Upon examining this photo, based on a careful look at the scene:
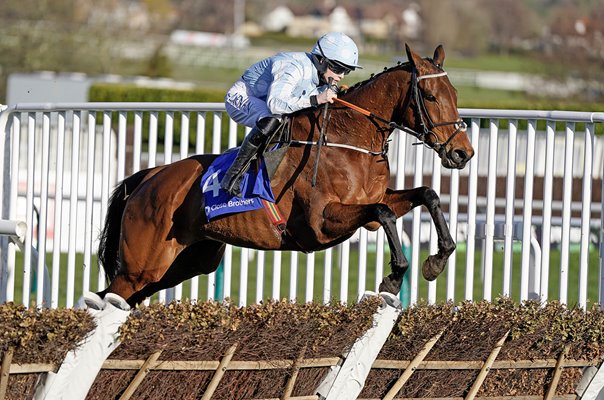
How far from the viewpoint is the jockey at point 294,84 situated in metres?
5.75

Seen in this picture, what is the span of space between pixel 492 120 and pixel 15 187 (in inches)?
111

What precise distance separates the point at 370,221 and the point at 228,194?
823 mm

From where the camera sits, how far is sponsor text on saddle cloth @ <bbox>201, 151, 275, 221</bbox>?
228 inches

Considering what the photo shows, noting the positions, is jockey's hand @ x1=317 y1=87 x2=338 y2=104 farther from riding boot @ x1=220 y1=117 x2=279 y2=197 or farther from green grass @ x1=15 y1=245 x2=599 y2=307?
green grass @ x1=15 y1=245 x2=599 y2=307

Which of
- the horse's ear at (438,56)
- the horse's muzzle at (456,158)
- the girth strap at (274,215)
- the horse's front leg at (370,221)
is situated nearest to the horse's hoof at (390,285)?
the horse's front leg at (370,221)

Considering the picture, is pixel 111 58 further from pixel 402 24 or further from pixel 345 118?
pixel 402 24

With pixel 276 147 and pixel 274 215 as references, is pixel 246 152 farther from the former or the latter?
pixel 274 215

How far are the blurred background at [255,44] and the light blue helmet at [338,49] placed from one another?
23.8 ft

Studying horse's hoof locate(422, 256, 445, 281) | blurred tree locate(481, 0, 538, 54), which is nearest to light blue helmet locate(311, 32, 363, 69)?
horse's hoof locate(422, 256, 445, 281)

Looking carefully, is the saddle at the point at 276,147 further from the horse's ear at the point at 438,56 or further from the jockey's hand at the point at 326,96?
the horse's ear at the point at 438,56

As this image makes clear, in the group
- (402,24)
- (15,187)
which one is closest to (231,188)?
(15,187)

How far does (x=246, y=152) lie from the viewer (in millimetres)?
5754

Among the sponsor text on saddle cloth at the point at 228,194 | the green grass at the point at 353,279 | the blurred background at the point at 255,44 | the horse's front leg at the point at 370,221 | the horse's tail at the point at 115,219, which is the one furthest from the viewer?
the blurred background at the point at 255,44

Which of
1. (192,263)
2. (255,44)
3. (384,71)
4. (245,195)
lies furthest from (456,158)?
(255,44)
